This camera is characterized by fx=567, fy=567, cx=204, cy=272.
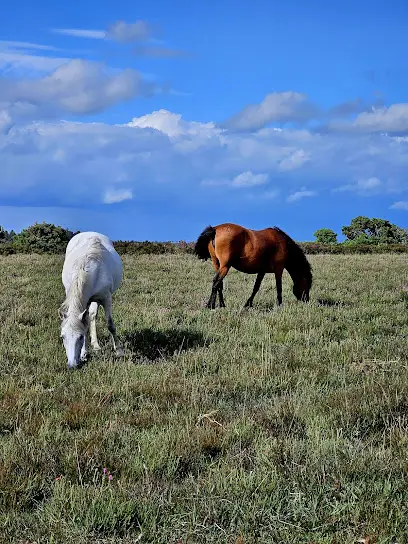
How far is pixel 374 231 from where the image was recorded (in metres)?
48.6

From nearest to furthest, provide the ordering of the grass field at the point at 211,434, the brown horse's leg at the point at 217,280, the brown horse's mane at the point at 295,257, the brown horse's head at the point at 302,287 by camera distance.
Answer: the grass field at the point at 211,434 → the brown horse's leg at the point at 217,280 → the brown horse's mane at the point at 295,257 → the brown horse's head at the point at 302,287

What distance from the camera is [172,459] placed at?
4262 millimetres

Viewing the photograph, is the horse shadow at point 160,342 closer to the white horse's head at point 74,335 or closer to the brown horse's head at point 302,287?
the white horse's head at point 74,335

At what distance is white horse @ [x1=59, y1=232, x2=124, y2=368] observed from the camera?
7293 millimetres

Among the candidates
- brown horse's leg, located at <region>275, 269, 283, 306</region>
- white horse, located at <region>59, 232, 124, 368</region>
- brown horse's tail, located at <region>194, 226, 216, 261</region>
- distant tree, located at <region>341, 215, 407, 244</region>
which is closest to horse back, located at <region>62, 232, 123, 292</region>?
white horse, located at <region>59, 232, 124, 368</region>

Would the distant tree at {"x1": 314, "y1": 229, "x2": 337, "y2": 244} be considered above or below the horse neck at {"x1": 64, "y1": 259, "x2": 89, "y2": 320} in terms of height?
above

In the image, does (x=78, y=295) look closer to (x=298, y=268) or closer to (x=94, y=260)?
(x=94, y=260)

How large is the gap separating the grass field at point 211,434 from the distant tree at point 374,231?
38.5 metres

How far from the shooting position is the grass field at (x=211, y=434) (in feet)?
11.4

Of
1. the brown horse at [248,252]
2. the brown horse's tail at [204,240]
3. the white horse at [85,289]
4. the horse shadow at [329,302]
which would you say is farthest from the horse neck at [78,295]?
the horse shadow at [329,302]

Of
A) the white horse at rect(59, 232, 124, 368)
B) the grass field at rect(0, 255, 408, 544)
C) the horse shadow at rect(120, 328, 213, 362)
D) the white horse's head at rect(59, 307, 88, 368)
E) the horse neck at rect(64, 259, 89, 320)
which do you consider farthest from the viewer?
the horse shadow at rect(120, 328, 213, 362)

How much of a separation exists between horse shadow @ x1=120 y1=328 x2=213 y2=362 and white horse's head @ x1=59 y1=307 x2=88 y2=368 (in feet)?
3.15

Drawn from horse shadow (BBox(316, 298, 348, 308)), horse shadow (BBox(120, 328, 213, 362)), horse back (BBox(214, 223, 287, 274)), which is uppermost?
horse back (BBox(214, 223, 287, 274))

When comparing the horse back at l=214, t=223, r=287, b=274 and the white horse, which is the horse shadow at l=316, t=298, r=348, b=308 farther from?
the white horse
